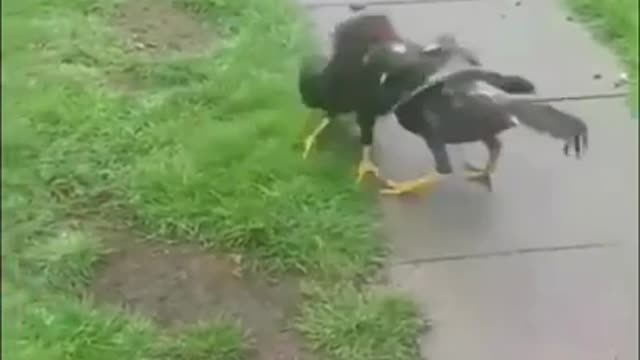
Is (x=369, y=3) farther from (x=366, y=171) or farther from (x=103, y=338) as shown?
(x=103, y=338)

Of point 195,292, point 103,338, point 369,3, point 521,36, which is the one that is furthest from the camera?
point 369,3

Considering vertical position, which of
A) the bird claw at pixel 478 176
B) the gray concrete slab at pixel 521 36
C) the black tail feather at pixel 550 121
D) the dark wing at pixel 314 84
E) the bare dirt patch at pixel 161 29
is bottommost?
the bare dirt patch at pixel 161 29

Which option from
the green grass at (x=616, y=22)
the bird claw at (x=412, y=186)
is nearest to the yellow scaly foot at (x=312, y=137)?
the bird claw at (x=412, y=186)

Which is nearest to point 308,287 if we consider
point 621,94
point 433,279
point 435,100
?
point 433,279

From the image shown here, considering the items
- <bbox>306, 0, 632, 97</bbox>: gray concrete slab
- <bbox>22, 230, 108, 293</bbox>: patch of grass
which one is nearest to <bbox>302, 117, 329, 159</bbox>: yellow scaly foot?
<bbox>306, 0, 632, 97</bbox>: gray concrete slab

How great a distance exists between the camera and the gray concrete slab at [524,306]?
2162 millimetres

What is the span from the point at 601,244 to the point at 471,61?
39 cm

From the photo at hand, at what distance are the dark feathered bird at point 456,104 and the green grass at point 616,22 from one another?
0.44m

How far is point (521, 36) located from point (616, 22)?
7.3 inches

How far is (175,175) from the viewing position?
99.5 inches

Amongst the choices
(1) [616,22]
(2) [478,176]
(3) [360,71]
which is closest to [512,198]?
(2) [478,176]

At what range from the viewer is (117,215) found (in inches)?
97.3

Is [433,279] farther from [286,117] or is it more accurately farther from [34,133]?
[34,133]

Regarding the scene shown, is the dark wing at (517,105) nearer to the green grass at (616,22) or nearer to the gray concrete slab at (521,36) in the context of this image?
the gray concrete slab at (521,36)
